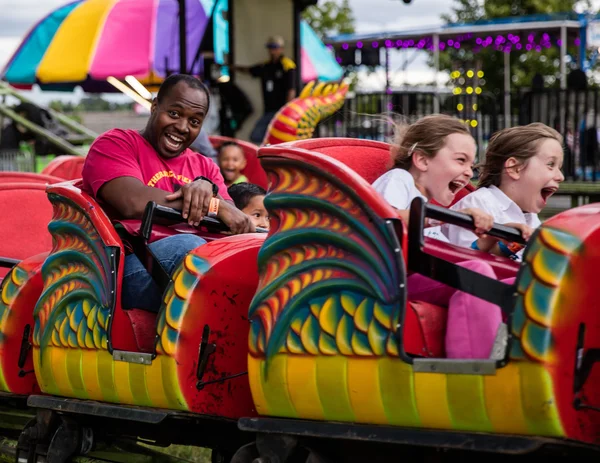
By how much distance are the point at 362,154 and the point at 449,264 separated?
3.60 ft

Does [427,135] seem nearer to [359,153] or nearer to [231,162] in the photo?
[359,153]

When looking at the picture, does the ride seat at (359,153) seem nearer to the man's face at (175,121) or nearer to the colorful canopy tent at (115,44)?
the man's face at (175,121)

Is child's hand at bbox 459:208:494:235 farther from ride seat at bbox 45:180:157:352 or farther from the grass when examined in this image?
the grass

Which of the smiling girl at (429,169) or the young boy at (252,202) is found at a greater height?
the smiling girl at (429,169)

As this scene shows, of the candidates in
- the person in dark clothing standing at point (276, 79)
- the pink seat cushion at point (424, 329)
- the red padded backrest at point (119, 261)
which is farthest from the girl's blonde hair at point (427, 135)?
the person in dark clothing standing at point (276, 79)

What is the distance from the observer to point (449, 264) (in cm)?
291

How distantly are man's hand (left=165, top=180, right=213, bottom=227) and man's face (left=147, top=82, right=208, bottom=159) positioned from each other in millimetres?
371

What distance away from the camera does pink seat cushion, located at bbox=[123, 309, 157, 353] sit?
12.4 feet

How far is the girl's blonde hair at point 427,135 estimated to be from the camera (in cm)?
346

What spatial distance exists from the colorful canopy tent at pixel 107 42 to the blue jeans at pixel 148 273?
A: 9783 mm

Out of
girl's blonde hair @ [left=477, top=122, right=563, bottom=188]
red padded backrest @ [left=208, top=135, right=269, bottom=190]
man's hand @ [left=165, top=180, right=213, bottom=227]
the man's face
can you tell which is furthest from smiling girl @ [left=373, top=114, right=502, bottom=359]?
red padded backrest @ [left=208, top=135, right=269, bottom=190]

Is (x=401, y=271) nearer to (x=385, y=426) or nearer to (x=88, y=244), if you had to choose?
(x=385, y=426)

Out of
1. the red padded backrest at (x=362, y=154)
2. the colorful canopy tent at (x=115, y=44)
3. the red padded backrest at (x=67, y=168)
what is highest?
the colorful canopy tent at (x=115, y=44)

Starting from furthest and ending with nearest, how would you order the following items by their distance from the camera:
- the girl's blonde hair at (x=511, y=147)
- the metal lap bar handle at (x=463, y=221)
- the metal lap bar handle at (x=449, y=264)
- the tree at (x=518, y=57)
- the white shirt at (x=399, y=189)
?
the tree at (x=518, y=57) < the girl's blonde hair at (x=511, y=147) < the white shirt at (x=399, y=189) < the metal lap bar handle at (x=463, y=221) < the metal lap bar handle at (x=449, y=264)
